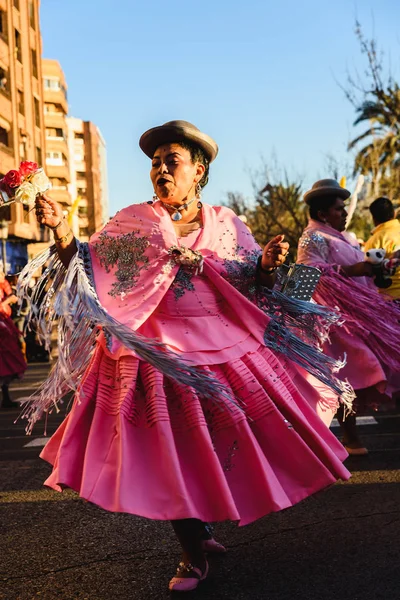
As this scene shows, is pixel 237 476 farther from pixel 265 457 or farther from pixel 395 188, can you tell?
pixel 395 188

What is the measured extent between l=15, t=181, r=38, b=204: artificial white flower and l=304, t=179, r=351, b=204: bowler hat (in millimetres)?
3495

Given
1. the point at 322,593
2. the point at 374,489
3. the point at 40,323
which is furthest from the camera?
the point at 374,489

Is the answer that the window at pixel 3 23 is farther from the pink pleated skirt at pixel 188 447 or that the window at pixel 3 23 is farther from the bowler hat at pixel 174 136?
the pink pleated skirt at pixel 188 447

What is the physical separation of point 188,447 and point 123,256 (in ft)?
3.15

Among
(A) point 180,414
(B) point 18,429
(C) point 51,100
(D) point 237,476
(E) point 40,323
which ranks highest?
(C) point 51,100

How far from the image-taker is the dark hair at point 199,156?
4.38m

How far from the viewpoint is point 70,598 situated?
12.2ft

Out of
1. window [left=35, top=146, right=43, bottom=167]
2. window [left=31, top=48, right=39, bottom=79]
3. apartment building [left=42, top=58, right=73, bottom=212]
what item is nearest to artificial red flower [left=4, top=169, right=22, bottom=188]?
window [left=35, top=146, right=43, bottom=167]

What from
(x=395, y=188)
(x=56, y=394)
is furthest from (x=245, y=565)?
(x=395, y=188)

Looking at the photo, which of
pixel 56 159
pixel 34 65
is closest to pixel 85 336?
pixel 34 65

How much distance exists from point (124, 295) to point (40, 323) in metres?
0.39

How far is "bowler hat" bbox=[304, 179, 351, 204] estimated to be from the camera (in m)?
7.01

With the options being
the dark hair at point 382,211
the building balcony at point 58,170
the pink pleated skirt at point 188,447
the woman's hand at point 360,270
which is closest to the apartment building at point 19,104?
the dark hair at point 382,211

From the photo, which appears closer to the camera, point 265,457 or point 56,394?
point 265,457
